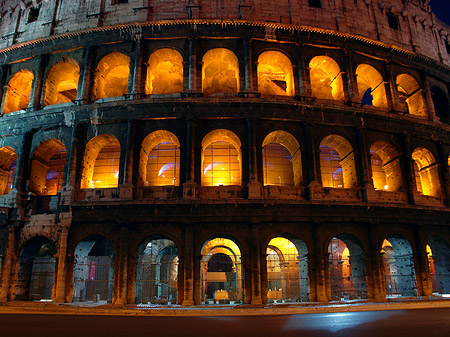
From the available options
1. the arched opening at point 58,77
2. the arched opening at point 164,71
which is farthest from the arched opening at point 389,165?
the arched opening at point 58,77

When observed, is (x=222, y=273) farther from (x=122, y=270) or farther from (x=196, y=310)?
(x=196, y=310)

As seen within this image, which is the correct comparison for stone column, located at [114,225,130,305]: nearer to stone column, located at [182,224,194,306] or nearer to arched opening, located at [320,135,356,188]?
stone column, located at [182,224,194,306]

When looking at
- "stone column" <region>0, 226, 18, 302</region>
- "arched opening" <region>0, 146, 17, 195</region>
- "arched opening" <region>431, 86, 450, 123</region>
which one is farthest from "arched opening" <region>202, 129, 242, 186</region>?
"arched opening" <region>431, 86, 450, 123</region>

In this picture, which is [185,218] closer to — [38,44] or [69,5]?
[38,44]

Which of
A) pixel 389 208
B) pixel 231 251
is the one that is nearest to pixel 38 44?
pixel 231 251

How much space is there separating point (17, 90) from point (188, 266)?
13214 millimetres

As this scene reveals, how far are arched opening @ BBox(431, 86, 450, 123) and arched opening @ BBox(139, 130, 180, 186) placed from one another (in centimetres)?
1512

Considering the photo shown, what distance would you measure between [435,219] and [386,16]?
11.4 metres

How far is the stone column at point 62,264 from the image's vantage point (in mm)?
13188

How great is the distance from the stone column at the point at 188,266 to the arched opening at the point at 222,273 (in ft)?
5.36

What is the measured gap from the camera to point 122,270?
13352mm

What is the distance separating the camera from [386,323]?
7836 millimetres

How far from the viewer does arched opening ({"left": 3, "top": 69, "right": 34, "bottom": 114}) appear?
17.4m

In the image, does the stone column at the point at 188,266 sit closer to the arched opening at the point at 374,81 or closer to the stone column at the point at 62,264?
the stone column at the point at 62,264
